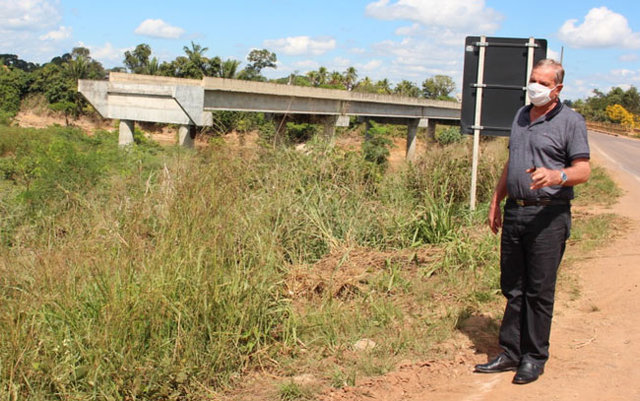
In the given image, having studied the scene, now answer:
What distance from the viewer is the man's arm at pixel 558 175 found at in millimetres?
3766

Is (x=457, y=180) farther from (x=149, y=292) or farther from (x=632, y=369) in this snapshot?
(x=149, y=292)

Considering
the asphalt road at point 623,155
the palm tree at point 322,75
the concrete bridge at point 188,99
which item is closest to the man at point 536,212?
the asphalt road at point 623,155

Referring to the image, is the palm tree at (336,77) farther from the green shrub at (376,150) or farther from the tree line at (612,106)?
the green shrub at (376,150)

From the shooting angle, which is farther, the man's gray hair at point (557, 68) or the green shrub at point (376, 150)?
the green shrub at point (376, 150)

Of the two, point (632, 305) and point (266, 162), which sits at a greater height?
point (266, 162)

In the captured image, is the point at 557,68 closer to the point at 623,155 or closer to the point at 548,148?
the point at 548,148

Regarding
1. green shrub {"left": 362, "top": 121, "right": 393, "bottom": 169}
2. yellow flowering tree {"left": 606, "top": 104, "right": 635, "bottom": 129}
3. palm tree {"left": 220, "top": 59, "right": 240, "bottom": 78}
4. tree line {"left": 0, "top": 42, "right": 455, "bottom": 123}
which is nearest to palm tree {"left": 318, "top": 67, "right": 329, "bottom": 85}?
tree line {"left": 0, "top": 42, "right": 455, "bottom": 123}

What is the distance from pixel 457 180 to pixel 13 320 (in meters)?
6.43

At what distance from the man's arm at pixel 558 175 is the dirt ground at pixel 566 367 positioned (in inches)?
50.8

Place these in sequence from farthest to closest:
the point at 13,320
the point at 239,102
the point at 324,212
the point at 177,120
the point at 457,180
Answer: the point at 239,102 → the point at 177,120 → the point at 457,180 → the point at 324,212 → the point at 13,320

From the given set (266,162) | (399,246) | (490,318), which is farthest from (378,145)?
(490,318)

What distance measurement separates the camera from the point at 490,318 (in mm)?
5543

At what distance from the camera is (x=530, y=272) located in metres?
4.24

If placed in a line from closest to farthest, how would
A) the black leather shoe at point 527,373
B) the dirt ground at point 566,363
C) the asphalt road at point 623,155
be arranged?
the dirt ground at point 566,363 < the black leather shoe at point 527,373 < the asphalt road at point 623,155
